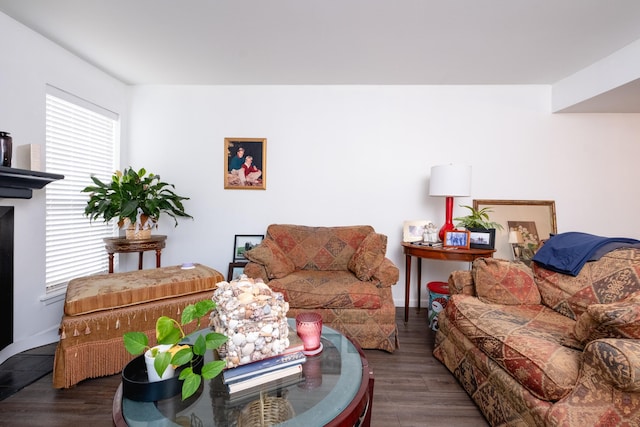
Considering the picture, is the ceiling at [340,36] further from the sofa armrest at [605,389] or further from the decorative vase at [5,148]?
the sofa armrest at [605,389]

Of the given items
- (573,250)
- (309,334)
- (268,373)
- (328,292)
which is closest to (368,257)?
(328,292)

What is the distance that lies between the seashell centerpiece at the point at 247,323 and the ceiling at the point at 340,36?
180 cm

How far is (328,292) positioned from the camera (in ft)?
7.14

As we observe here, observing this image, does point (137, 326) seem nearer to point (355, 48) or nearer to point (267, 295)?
point (267, 295)

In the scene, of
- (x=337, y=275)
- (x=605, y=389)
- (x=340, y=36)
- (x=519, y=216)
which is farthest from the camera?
(x=519, y=216)

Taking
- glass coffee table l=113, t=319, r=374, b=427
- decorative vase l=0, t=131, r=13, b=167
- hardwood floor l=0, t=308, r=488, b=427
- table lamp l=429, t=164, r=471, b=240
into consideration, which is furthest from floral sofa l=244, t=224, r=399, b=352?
decorative vase l=0, t=131, r=13, b=167

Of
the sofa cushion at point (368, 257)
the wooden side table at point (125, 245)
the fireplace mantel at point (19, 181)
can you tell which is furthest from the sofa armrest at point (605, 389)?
the fireplace mantel at point (19, 181)

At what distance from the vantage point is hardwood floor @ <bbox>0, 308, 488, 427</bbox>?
4.76ft

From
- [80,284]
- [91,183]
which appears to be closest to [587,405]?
[80,284]

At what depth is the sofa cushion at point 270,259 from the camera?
2.37 m

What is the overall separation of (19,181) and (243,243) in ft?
5.86

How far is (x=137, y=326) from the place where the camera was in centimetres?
187

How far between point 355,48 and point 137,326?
260 centimetres

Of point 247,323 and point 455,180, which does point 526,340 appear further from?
point 455,180
